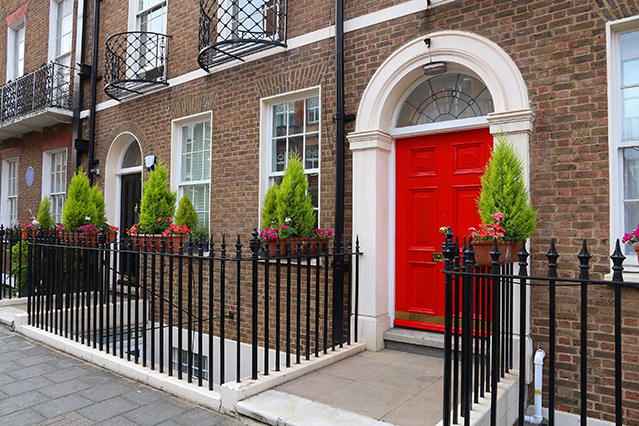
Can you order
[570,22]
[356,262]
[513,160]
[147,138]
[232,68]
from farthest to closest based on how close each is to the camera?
[147,138]
[232,68]
[356,262]
[570,22]
[513,160]

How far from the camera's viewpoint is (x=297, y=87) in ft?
20.7

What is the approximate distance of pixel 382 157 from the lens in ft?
18.2

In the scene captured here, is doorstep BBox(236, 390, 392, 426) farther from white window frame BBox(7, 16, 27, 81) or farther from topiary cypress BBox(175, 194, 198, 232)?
white window frame BBox(7, 16, 27, 81)

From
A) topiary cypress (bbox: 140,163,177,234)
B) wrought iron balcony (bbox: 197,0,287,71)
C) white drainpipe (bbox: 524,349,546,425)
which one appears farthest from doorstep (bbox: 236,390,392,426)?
wrought iron balcony (bbox: 197,0,287,71)

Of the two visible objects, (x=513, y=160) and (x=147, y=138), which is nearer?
(x=513, y=160)

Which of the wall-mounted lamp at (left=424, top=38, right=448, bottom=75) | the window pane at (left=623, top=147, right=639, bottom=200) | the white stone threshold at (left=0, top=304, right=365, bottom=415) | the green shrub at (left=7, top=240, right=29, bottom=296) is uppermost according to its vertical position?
the wall-mounted lamp at (left=424, top=38, right=448, bottom=75)

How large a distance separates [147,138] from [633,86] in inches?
288

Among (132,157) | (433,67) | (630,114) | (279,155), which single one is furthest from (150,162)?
(630,114)

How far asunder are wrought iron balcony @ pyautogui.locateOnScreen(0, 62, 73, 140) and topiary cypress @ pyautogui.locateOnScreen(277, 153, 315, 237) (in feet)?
23.1

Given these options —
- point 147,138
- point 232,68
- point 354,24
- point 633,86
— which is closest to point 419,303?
point 633,86

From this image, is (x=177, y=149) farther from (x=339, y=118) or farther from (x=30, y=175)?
(x=30, y=175)

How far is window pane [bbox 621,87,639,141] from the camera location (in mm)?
4145

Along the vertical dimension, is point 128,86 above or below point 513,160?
above

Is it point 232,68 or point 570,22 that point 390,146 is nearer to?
point 570,22
